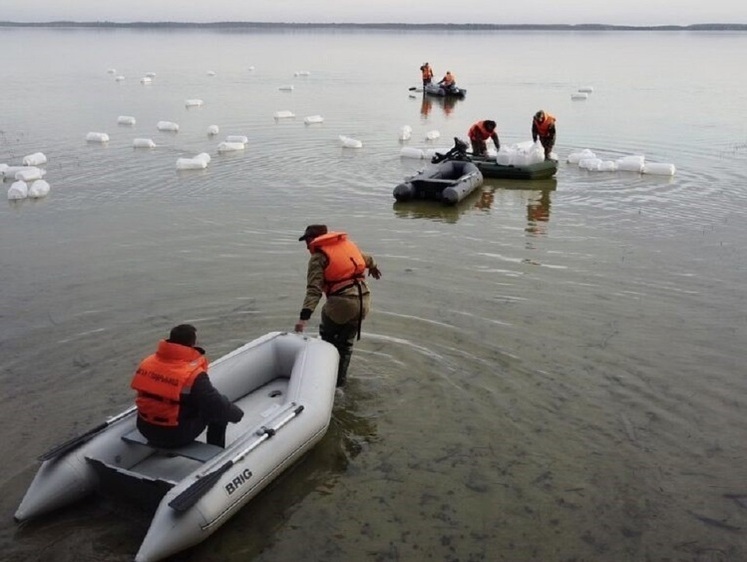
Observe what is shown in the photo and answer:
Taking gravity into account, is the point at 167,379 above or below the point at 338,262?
below

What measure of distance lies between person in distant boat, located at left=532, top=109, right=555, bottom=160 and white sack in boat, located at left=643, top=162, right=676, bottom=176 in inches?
92.0

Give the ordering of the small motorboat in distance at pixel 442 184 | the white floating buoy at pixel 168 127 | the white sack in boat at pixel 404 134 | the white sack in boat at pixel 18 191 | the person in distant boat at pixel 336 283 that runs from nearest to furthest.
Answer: the person in distant boat at pixel 336 283 → the small motorboat in distance at pixel 442 184 → the white sack in boat at pixel 18 191 → the white sack in boat at pixel 404 134 → the white floating buoy at pixel 168 127

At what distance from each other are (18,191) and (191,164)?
418 centimetres

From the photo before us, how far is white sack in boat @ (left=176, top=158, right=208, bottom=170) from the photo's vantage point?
17.9 metres

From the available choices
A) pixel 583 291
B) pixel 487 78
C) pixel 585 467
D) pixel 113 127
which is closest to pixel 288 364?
pixel 585 467

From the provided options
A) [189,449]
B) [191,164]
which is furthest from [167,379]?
[191,164]

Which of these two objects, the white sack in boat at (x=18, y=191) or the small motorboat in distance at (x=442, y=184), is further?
the white sack in boat at (x=18, y=191)

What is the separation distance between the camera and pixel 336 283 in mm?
7012

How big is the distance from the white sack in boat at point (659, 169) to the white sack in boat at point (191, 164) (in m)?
10.8

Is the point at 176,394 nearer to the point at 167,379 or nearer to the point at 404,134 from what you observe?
the point at 167,379

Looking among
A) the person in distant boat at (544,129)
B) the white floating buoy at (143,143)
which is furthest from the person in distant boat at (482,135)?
the white floating buoy at (143,143)

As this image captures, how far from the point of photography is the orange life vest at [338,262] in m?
6.92

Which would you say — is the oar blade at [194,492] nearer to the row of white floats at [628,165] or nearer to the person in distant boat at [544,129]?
the person in distant boat at [544,129]

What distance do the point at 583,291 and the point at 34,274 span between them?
7996 millimetres
